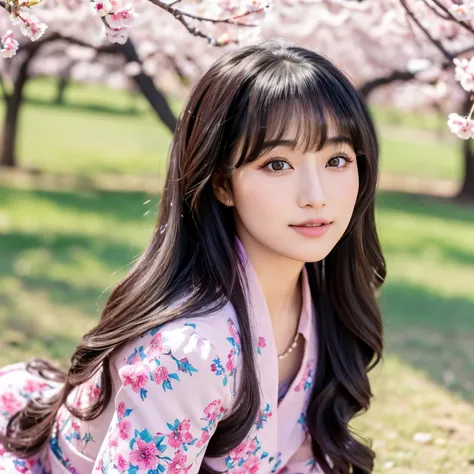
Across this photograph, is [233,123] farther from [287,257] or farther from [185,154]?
[287,257]

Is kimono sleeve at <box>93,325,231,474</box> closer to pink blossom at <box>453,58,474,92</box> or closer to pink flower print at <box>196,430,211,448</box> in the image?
pink flower print at <box>196,430,211,448</box>

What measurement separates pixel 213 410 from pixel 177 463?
6.1 inches

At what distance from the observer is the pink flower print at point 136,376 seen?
2117 mm

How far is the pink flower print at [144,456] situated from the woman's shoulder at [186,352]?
143 mm

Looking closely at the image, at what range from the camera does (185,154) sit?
2359 mm

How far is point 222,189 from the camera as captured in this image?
2357 millimetres

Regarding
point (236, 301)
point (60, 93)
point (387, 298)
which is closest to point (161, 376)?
point (236, 301)

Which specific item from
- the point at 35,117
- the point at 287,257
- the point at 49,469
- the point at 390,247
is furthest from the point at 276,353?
the point at 35,117

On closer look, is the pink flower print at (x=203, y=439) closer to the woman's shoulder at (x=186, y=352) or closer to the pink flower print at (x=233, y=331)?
the woman's shoulder at (x=186, y=352)

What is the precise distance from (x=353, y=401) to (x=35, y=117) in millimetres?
22341

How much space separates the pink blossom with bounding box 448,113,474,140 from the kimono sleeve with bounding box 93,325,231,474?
0.93 metres

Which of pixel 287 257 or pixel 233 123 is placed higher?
pixel 233 123

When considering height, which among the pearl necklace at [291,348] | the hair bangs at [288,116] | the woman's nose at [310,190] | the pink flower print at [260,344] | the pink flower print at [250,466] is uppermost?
the hair bangs at [288,116]

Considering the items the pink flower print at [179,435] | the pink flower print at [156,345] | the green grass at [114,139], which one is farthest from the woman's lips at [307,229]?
the green grass at [114,139]
